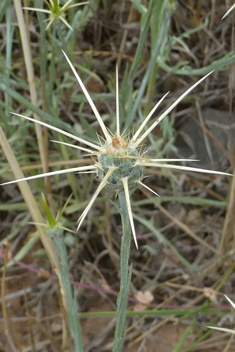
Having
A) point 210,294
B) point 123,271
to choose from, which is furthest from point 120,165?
point 210,294

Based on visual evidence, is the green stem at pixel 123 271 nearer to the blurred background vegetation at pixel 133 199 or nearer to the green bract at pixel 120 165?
the green bract at pixel 120 165

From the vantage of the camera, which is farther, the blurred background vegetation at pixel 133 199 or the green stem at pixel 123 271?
the blurred background vegetation at pixel 133 199

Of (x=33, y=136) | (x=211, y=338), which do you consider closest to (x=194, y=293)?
(x=211, y=338)

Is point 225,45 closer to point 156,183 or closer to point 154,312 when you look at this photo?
point 156,183

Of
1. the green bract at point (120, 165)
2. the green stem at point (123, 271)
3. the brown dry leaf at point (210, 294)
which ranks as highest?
the green bract at point (120, 165)

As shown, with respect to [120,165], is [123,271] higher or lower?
lower

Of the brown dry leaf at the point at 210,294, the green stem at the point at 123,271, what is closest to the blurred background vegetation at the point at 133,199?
the brown dry leaf at the point at 210,294

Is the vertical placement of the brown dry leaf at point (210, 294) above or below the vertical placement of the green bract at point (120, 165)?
below

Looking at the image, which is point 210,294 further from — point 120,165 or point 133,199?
point 120,165

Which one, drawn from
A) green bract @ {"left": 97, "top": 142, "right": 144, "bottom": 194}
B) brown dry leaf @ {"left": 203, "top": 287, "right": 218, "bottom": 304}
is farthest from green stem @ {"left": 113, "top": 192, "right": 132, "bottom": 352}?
brown dry leaf @ {"left": 203, "top": 287, "right": 218, "bottom": 304}

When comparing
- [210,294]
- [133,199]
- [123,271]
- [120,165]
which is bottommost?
[210,294]

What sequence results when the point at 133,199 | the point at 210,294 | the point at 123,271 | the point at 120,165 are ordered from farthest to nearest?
the point at 133,199 → the point at 210,294 → the point at 123,271 → the point at 120,165
